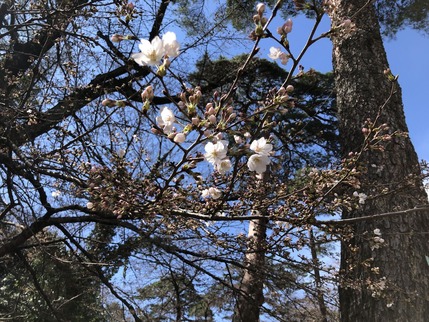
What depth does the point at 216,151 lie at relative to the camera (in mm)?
1190

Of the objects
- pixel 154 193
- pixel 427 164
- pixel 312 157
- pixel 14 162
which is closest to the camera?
pixel 154 193

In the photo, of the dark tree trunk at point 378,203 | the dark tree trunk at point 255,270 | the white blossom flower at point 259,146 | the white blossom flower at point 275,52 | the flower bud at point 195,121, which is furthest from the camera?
the dark tree trunk at point 255,270

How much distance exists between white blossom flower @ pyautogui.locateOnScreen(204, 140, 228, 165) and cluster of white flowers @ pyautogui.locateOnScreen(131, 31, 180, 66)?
28 cm

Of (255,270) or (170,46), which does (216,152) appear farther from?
(255,270)

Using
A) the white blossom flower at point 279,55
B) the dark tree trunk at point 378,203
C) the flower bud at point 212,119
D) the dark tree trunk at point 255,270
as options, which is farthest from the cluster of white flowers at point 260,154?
the dark tree trunk at point 255,270

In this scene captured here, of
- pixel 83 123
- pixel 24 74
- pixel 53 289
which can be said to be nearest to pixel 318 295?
pixel 83 123

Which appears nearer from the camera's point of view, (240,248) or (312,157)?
(240,248)

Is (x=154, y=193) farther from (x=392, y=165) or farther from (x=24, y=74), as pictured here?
(x=24, y=74)

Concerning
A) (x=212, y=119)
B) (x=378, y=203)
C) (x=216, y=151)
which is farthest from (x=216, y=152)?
(x=378, y=203)

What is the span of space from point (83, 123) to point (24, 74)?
0.80 m

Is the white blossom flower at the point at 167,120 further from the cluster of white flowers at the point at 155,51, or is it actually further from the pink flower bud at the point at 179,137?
the cluster of white flowers at the point at 155,51

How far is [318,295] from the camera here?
2.52 metres

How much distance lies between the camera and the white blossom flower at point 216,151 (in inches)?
46.4

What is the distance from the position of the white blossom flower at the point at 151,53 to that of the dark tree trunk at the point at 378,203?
80cm
